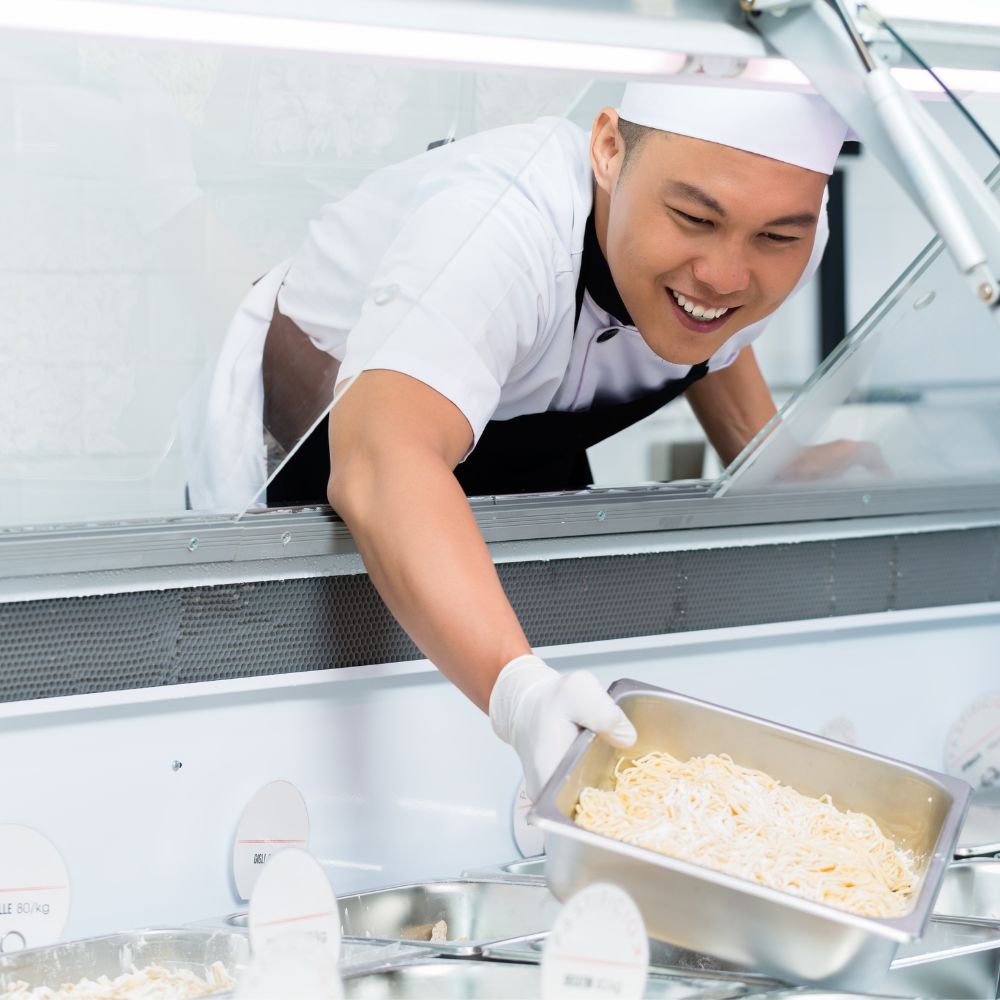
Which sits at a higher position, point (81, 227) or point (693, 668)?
point (81, 227)

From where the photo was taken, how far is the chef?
3.49 ft

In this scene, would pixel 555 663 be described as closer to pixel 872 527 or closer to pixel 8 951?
pixel 872 527

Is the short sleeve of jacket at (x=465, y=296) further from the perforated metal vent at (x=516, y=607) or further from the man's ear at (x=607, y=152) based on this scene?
the perforated metal vent at (x=516, y=607)

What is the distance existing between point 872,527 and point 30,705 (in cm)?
119

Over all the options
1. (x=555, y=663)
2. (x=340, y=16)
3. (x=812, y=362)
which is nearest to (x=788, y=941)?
(x=555, y=663)

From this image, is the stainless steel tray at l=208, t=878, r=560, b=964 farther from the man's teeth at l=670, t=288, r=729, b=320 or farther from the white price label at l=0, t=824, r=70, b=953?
the man's teeth at l=670, t=288, r=729, b=320

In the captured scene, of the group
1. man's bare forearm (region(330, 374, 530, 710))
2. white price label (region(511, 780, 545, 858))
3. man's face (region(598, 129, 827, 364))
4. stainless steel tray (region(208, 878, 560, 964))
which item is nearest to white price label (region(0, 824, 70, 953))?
stainless steel tray (region(208, 878, 560, 964))

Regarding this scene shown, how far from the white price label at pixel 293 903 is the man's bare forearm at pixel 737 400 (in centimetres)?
136

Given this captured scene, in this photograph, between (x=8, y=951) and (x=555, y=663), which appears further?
(x=555, y=663)

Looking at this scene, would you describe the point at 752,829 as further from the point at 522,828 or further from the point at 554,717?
the point at 522,828

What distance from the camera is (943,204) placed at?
2.89 feet

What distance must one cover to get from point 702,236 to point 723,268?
0.15ft

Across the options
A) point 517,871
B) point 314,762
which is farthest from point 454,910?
point 314,762

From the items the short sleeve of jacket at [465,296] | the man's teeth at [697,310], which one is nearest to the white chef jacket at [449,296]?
the short sleeve of jacket at [465,296]
